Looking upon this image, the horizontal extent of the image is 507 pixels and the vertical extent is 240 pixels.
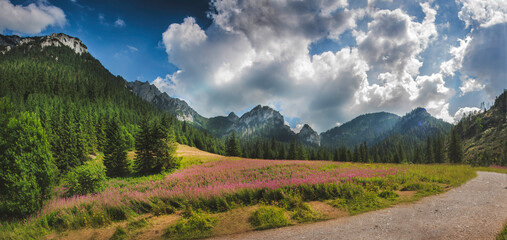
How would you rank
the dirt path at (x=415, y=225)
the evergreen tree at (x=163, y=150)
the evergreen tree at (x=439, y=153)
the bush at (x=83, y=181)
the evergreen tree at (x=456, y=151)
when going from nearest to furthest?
the dirt path at (x=415, y=225), the bush at (x=83, y=181), the evergreen tree at (x=163, y=150), the evergreen tree at (x=456, y=151), the evergreen tree at (x=439, y=153)

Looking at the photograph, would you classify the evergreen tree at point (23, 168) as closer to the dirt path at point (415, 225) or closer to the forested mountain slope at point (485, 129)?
the dirt path at point (415, 225)

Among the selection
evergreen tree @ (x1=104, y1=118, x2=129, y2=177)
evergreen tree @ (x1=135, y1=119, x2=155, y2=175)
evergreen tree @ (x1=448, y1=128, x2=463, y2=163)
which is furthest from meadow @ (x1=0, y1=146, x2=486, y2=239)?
evergreen tree @ (x1=448, y1=128, x2=463, y2=163)

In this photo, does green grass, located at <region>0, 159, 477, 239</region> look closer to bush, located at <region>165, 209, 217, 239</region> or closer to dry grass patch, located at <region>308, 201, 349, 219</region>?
bush, located at <region>165, 209, 217, 239</region>

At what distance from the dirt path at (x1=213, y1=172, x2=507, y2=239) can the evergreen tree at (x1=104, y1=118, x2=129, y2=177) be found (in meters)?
27.2

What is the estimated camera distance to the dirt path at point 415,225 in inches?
197

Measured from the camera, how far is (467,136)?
5226 inches

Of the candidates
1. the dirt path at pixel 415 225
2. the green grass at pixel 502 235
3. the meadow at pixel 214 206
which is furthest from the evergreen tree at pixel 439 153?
the green grass at pixel 502 235

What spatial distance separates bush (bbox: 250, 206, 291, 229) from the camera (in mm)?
6195

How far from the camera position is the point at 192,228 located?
629 cm

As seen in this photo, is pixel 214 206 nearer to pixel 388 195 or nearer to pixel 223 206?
pixel 223 206

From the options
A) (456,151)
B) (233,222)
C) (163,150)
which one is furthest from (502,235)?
(456,151)

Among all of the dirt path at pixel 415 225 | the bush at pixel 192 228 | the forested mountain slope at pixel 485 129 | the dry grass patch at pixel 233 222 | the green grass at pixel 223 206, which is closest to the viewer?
the dirt path at pixel 415 225

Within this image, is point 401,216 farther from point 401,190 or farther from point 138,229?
point 138,229

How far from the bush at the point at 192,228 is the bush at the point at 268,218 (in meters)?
1.51
